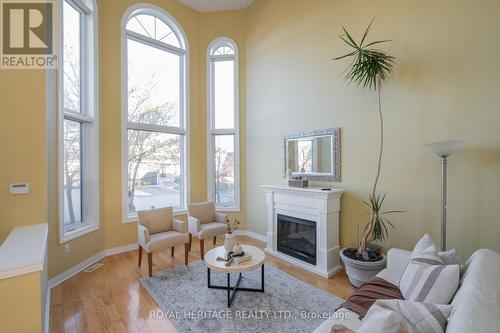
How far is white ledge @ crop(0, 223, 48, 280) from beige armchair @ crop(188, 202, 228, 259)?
194 centimetres

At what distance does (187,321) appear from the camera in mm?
2250

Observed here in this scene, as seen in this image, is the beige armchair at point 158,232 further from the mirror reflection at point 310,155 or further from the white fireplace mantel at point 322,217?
the mirror reflection at point 310,155

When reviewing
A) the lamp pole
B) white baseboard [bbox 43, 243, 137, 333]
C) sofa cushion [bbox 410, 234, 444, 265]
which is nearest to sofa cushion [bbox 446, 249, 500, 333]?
sofa cushion [bbox 410, 234, 444, 265]

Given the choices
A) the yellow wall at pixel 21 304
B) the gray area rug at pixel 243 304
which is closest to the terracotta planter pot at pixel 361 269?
the gray area rug at pixel 243 304

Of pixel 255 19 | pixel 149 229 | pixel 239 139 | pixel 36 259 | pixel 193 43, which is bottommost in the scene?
pixel 149 229

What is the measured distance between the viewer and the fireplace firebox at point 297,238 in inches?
135

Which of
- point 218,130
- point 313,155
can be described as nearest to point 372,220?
point 313,155

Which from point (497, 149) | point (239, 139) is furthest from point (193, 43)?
point (497, 149)

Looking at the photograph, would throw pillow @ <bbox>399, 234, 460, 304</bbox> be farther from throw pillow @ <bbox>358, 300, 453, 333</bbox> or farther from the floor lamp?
the floor lamp

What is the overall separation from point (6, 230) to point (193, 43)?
4375 mm

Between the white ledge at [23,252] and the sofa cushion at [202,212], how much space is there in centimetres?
205

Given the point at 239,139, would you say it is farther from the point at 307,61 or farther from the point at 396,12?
the point at 396,12

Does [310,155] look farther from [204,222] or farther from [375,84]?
[204,222]

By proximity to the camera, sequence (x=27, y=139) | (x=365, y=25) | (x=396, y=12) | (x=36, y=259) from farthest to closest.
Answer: (x=365, y=25), (x=396, y=12), (x=27, y=139), (x=36, y=259)
